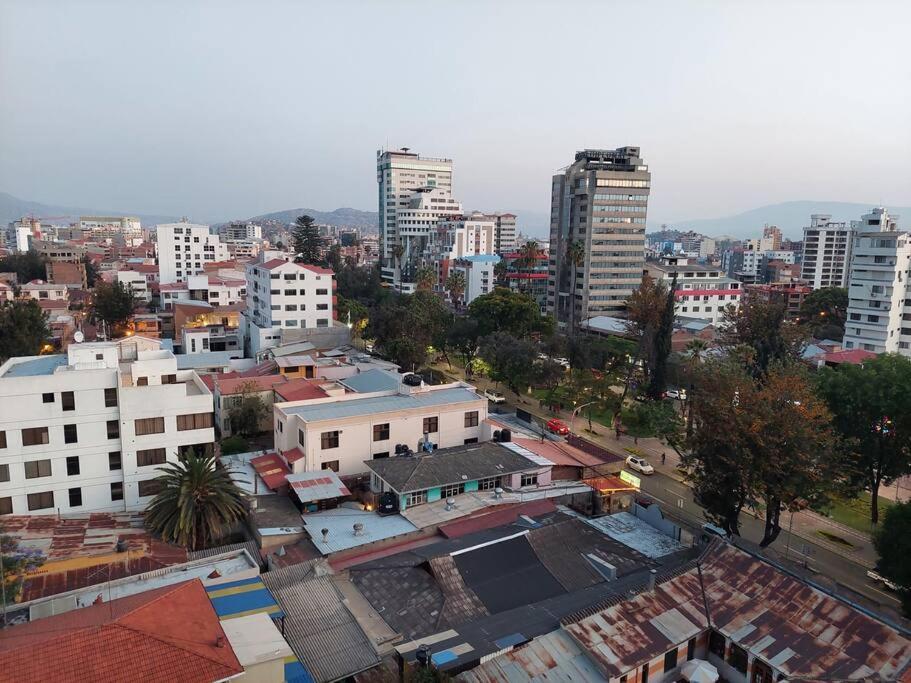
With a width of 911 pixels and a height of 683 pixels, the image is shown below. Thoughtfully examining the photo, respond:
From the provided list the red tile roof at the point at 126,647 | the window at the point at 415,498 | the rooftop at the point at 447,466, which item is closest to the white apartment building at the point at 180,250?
the rooftop at the point at 447,466

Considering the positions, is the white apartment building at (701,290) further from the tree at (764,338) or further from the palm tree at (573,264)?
the tree at (764,338)

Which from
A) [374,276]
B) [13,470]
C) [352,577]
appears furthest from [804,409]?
[374,276]

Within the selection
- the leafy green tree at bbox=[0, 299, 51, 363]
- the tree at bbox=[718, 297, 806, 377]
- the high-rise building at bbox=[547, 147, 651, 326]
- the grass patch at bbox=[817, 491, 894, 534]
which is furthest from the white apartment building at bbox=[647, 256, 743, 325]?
the leafy green tree at bbox=[0, 299, 51, 363]

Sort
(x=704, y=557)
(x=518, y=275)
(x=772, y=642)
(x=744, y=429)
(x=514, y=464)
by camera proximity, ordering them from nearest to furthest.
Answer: (x=772, y=642) < (x=704, y=557) < (x=744, y=429) < (x=514, y=464) < (x=518, y=275)

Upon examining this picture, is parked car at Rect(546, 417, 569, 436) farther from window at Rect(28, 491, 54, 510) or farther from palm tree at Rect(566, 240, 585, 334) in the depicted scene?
palm tree at Rect(566, 240, 585, 334)

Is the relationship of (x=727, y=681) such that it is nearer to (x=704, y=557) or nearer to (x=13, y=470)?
(x=704, y=557)
